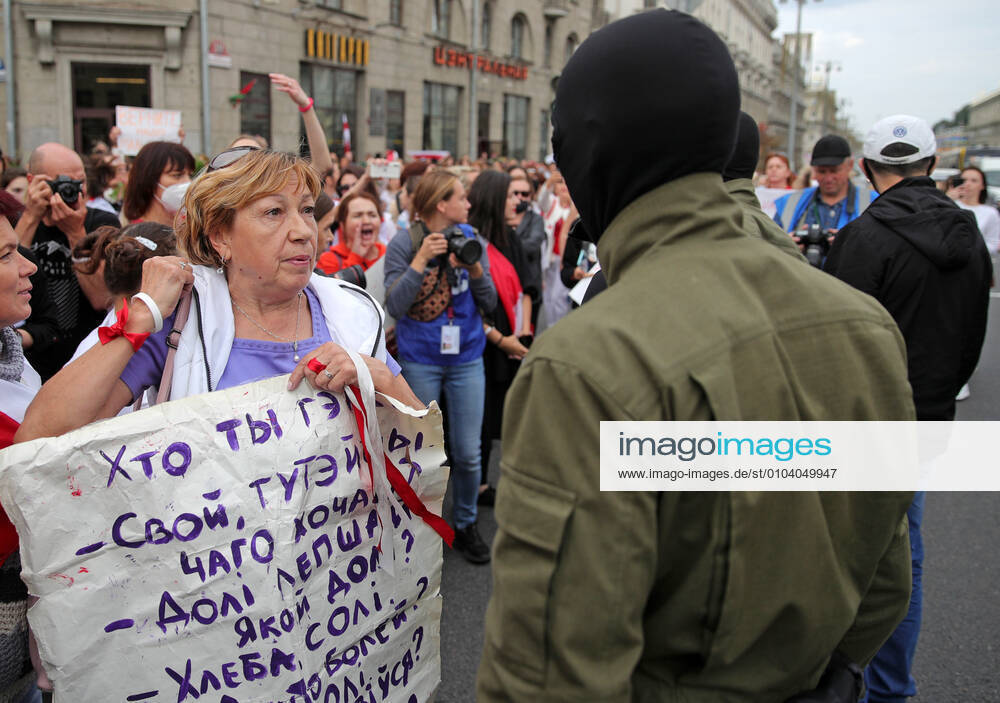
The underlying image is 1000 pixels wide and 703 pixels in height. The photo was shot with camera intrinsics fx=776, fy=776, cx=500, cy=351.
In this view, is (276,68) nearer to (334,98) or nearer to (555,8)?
(334,98)

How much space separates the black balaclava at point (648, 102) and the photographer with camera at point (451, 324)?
2.78 metres

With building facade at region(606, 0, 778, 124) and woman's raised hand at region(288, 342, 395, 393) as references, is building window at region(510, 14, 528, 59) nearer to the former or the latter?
building facade at region(606, 0, 778, 124)

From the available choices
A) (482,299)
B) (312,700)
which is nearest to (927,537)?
(482,299)

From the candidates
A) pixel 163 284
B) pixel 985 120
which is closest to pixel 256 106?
pixel 163 284

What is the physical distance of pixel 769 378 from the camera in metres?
1.09

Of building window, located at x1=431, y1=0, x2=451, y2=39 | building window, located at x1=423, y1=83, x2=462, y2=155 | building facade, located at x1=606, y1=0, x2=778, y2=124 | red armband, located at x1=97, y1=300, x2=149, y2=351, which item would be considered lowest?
red armband, located at x1=97, y1=300, x2=149, y2=351

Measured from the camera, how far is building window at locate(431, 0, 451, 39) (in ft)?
88.4

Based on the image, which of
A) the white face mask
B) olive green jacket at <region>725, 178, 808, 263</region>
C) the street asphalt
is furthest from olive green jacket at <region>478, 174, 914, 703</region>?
the white face mask

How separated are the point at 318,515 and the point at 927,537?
3.83 metres

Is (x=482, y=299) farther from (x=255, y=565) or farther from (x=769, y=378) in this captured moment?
(x=769, y=378)

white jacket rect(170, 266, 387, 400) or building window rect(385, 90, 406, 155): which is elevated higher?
building window rect(385, 90, 406, 155)

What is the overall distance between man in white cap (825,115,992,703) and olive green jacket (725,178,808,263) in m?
0.80

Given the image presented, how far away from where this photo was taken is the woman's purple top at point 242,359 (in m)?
1.99

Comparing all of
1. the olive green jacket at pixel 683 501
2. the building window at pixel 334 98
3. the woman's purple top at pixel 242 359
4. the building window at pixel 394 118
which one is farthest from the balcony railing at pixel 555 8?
the olive green jacket at pixel 683 501
